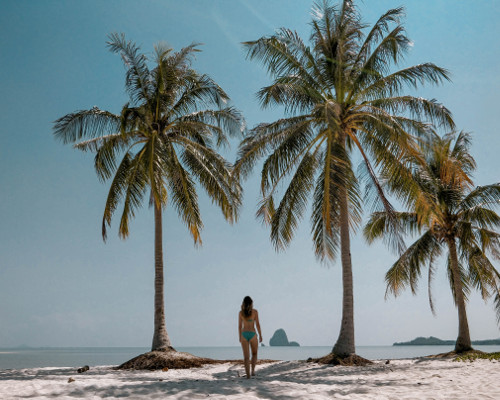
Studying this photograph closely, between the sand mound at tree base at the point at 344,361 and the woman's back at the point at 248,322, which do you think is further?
the sand mound at tree base at the point at 344,361

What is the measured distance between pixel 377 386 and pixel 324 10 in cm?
1206

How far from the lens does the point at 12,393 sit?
7.16 meters

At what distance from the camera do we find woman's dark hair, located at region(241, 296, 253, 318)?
31.4 ft

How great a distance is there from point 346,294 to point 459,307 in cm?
709

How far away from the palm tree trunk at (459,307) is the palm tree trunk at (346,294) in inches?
261

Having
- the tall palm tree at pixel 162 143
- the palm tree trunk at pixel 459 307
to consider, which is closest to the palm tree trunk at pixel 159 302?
the tall palm tree at pixel 162 143

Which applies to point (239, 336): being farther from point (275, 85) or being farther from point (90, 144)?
point (90, 144)

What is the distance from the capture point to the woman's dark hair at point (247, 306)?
9578mm

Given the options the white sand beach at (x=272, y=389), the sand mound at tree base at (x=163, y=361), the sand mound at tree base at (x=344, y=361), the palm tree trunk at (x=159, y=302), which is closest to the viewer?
the white sand beach at (x=272, y=389)

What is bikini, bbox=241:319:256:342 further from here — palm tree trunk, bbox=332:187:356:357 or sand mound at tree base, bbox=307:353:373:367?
palm tree trunk, bbox=332:187:356:357

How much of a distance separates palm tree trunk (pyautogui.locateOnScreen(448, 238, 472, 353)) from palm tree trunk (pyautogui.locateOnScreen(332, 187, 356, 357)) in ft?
21.8

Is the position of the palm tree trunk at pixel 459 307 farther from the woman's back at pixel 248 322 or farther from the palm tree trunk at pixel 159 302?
the woman's back at pixel 248 322

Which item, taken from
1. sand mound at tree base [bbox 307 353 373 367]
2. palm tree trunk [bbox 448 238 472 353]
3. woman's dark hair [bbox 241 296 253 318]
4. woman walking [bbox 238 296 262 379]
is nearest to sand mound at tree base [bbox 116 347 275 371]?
sand mound at tree base [bbox 307 353 373 367]

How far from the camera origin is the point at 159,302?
54.1ft
